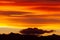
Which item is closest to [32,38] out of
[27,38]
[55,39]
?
[27,38]

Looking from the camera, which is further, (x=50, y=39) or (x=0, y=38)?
(x=50, y=39)

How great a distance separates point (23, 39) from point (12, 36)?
263 centimetres

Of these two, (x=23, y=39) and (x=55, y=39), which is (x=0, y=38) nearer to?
(x=23, y=39)

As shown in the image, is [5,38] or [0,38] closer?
[0,38]

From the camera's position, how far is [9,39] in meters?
54.5

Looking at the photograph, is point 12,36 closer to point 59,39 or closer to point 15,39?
point 15,39

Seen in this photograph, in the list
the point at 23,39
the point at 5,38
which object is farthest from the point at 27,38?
the point at 5,38

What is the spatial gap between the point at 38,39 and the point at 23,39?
367cm

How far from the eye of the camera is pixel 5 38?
5531 cm

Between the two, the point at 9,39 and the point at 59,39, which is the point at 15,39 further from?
the point at 59,39

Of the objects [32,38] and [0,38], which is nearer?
[0,38]

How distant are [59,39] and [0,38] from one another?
13.0 m

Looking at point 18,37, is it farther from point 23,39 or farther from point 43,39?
point 43,39

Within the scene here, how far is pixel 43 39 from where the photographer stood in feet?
182
